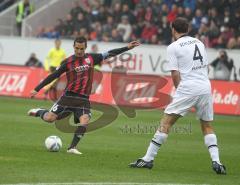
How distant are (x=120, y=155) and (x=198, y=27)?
16687mm

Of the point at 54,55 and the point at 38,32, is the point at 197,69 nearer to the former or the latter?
the point at 54,55

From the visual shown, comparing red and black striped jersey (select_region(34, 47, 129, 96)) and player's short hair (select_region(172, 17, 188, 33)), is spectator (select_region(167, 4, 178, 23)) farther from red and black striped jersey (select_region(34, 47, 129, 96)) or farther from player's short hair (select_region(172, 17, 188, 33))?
player's short hair (select_region(172, 17, 188, 33))

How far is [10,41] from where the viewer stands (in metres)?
33.0

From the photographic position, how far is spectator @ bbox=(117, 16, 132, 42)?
31219mm

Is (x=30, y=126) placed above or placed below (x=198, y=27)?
below

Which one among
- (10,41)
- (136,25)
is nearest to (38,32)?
(10,41)

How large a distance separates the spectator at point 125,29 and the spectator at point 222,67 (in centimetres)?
471

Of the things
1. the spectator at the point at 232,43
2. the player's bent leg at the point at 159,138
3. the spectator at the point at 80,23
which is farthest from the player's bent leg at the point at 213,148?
the spectator at the point at 80,23

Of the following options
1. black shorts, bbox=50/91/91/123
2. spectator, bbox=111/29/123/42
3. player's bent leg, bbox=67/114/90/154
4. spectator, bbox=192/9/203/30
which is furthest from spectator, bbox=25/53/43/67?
player's bent leg, bbox=67/114/90/154

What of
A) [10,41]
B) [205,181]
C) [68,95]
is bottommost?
[205,181]

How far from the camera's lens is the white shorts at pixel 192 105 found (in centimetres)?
1148

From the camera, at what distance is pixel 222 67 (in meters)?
27.8

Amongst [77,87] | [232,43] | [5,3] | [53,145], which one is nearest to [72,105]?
[77,87]

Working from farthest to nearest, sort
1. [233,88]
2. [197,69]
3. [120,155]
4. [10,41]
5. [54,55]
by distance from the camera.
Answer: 1. [10,41]
2. [54,55]
3. [233,88]
4. [120,155]
5. [197,69]
